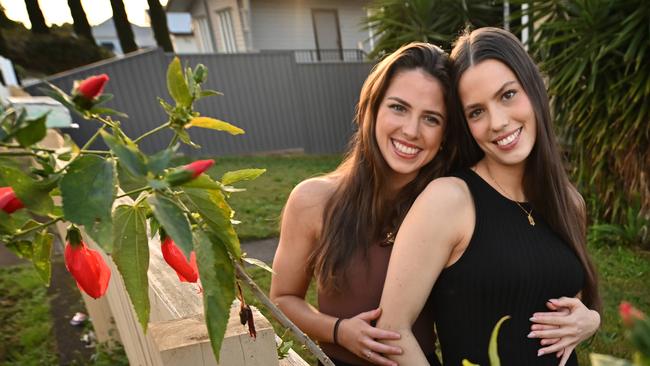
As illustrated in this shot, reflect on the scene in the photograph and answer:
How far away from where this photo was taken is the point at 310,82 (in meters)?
10.9

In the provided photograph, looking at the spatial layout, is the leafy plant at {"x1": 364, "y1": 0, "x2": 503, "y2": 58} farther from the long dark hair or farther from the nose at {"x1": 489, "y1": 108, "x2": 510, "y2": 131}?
the nose at {"x1": 489, "y1": 108, "x2": 510, "y2": 131}

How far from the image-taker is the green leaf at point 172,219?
394 millimetres

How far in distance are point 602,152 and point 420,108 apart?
3.86m

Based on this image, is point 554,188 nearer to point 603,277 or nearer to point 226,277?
point 226,277

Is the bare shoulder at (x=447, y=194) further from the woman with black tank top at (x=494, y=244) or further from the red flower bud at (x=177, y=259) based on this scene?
the red flower bud at (x=177, y=259)

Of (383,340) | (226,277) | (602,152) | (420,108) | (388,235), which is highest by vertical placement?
(226,277)

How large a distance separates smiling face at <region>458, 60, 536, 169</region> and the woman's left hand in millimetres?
449

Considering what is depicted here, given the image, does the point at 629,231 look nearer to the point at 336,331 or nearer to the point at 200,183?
the point at 336,331

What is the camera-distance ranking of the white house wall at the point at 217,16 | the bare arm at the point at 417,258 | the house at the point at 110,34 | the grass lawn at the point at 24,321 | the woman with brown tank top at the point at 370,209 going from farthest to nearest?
the house at the point at 110,34
the white house wall at the point at 217,16
the grass lawn at the point at 24,321
the woman with brown tank top at the point at 370,209
the bare arm at the point at 417,258

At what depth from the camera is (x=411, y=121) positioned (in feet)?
4.51

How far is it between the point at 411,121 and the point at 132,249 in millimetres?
1044

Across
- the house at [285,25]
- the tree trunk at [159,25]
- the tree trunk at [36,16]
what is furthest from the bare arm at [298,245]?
the tree trunk at [36,16]

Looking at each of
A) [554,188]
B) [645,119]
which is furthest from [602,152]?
[554,188]

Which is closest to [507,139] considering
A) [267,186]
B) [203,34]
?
[267,186]
